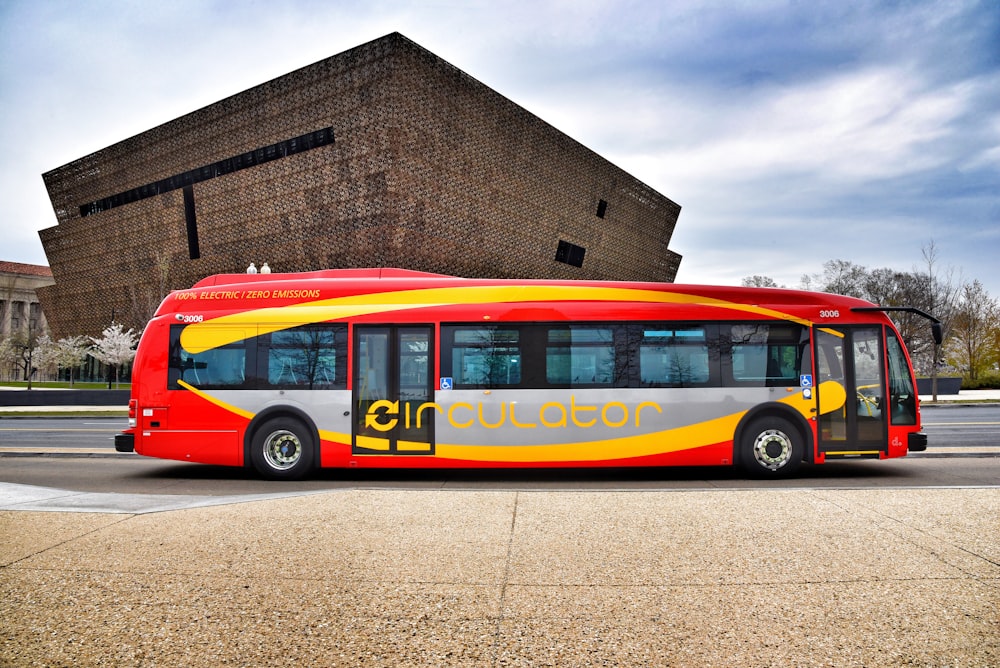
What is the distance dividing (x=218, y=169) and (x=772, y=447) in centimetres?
4707

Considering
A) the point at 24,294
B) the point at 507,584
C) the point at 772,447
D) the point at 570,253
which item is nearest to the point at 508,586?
the point at 507,584

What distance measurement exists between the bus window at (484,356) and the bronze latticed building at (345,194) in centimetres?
2812

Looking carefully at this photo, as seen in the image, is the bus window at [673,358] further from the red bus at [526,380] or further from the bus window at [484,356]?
the bus window at [484,356]

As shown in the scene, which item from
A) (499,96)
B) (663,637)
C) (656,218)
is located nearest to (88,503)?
(663,637)

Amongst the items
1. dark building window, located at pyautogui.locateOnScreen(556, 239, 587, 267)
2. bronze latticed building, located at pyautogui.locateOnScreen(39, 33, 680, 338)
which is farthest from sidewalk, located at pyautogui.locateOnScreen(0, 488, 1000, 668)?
dark building window, located at pyautogui.locateOnScreen(556, 239, 587, 267)

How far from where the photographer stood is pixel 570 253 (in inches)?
2165

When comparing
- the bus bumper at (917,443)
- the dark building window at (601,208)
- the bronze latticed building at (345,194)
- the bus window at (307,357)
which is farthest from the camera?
the dark building window at (601,208)

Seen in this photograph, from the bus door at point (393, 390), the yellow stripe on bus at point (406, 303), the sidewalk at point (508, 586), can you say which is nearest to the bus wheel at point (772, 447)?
the yellow stripe on bus at point (406, 303)

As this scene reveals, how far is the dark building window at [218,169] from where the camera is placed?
42.3m

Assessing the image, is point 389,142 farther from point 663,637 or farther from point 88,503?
point 663,637

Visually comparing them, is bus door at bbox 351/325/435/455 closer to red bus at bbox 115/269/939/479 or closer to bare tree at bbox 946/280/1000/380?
red bus at bbox 115/269/939/479

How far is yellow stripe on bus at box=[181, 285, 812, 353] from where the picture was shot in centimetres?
1085

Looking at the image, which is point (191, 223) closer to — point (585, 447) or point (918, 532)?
point (585, 447)

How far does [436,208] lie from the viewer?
40375 mm
